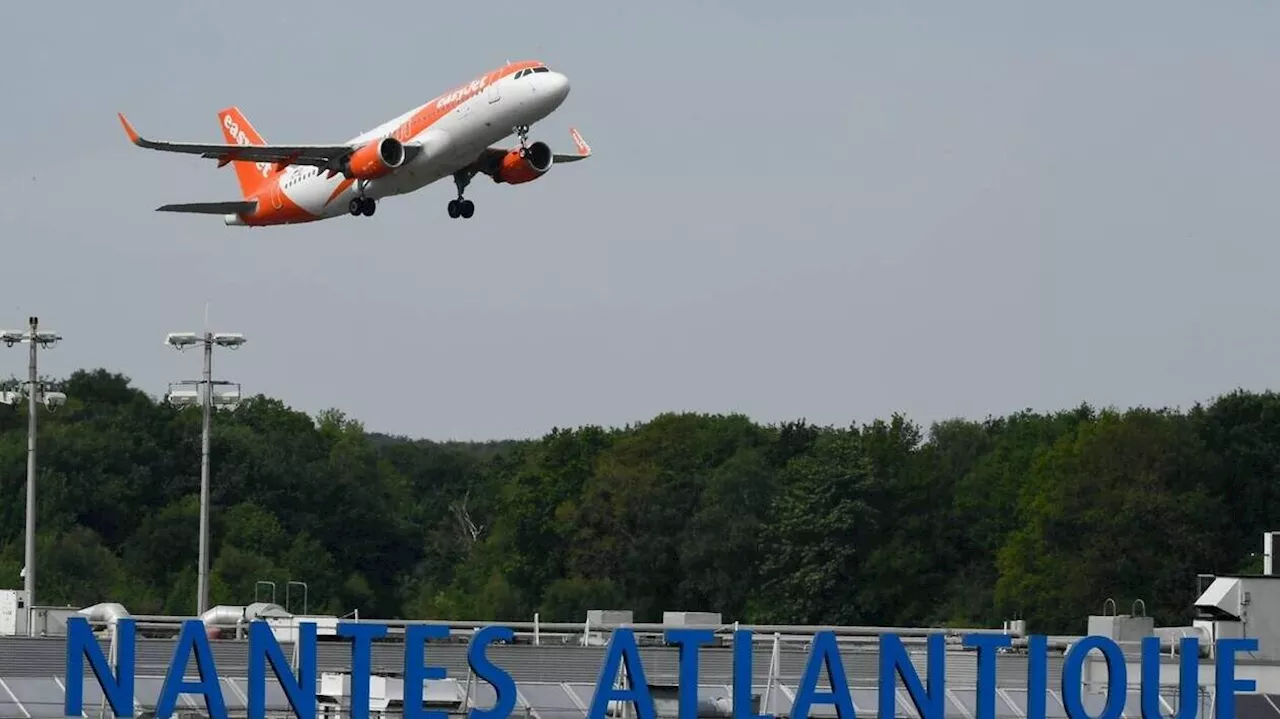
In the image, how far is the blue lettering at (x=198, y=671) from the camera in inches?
1874

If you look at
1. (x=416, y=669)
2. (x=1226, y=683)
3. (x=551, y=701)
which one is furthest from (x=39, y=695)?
(x=1226, y=683)

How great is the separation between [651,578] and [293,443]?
4022cm

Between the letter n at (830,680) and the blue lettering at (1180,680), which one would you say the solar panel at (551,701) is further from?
the blue lettering at (1180,680)

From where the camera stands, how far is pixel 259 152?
89188 millimetres

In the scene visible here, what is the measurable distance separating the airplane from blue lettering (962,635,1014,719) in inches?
1264

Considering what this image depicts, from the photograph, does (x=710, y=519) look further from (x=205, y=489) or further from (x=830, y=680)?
(x=830, y=680)

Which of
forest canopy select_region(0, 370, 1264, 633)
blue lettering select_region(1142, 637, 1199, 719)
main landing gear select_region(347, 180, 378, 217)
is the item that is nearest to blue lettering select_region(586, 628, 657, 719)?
blue lettering select_region(1142, 637, 1199, 719)

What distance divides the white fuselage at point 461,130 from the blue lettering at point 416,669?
1322 inches

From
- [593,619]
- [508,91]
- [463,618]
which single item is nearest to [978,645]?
[593,619]

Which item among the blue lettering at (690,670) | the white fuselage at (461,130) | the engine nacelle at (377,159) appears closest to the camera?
the blue lettering at (690,670)

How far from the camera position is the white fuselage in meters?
81.9

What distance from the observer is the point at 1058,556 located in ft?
483

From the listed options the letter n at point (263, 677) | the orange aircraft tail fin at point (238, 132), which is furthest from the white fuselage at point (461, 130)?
the letter n at point (263, 677)

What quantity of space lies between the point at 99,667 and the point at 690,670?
10508mm
